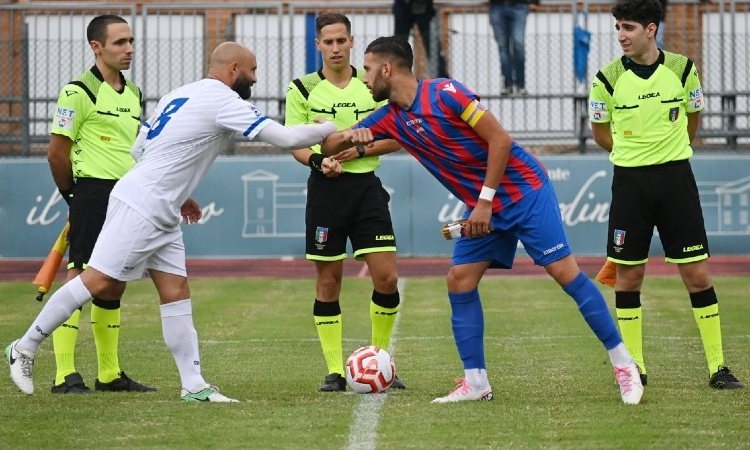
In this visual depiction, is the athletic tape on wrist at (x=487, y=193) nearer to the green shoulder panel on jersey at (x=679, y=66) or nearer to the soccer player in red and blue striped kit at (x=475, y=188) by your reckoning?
the soccer player in red and blue striped kit at (x=475, y=188)

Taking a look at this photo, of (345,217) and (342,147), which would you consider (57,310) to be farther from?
(345,217)

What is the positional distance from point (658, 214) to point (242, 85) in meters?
2.87

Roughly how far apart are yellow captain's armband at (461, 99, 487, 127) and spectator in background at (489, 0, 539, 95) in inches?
522

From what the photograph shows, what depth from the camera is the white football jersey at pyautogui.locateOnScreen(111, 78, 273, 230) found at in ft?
25.8

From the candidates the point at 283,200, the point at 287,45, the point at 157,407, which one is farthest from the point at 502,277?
the point at 157,407

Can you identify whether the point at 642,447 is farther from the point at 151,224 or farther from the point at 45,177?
the point at 45,177

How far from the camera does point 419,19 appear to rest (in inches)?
836

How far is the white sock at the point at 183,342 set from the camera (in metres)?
8.08

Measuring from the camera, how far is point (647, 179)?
895 centimetres

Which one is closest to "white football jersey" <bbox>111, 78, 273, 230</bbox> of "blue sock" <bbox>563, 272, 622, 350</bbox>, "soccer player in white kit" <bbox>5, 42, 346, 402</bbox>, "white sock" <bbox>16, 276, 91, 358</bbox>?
"soccer player in white kit" <bbox>5, 42, 346, 402</bbox>

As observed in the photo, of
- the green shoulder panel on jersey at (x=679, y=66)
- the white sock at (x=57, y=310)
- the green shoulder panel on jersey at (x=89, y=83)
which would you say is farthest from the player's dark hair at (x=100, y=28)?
the green shoulder panel on jersey at (x=679, y=66)

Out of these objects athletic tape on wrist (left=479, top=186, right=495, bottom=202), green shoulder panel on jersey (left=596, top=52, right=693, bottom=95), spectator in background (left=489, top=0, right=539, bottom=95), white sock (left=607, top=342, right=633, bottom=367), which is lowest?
white sock (left=607, top=342, right=633, bottom=367)

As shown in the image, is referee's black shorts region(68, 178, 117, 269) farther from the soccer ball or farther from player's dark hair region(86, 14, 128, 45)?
the soccer ball

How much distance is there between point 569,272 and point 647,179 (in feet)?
4.52
